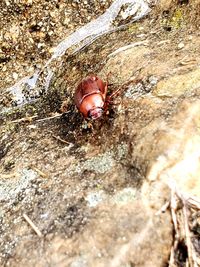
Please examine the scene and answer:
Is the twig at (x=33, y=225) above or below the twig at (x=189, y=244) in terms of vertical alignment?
above

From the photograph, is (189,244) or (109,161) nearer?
(189,244)

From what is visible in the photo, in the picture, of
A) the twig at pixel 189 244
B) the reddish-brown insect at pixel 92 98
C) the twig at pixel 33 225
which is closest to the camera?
the twig at pixel 189 244

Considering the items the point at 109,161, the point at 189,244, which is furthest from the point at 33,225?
the point at 189,244

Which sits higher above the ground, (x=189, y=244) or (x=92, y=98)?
(x=92, y=98)

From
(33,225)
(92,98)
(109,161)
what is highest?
(92,98)

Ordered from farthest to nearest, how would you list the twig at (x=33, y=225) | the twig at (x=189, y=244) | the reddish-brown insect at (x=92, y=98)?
the reddish-brown insect at (x=92, y=98) < the twig at (x=33, y=225) < the twig at (x=189, y=244)

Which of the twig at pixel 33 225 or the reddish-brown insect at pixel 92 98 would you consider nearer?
the twig at pixel 33 225

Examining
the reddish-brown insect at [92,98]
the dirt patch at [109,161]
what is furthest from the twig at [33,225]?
the reddish-brown insect at [92,98]

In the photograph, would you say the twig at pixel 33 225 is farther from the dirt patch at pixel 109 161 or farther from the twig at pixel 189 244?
the twig at pixel 189 244

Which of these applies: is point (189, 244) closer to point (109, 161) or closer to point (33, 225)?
point (109, 161)

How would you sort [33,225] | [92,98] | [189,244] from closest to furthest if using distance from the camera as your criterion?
[189,244] < [33,225] < [92,98]
